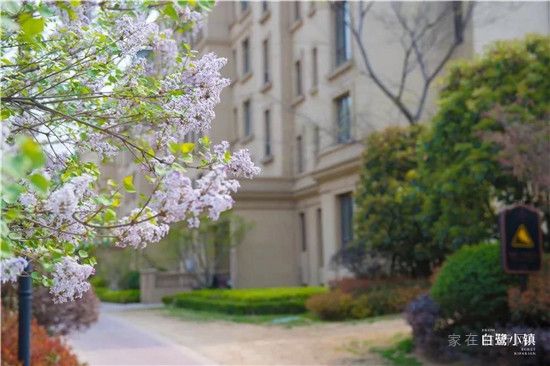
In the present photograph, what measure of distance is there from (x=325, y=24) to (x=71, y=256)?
23997 mm

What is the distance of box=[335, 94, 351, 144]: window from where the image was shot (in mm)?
25750

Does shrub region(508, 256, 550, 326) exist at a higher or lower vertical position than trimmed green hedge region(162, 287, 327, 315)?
higher

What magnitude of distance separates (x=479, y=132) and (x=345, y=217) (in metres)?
12.5

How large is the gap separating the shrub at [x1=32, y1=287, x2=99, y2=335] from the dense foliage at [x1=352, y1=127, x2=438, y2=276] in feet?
29.9

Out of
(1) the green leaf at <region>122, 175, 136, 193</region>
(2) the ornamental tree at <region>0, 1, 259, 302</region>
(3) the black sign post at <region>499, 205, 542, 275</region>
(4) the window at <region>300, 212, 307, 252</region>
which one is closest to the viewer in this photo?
(1) the green leaf at <region>122, 175, 136, 193</region>

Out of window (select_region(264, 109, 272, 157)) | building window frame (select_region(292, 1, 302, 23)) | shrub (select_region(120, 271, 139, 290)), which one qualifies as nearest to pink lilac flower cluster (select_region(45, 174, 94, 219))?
building window frame (select_region(292, 1, 302, 23))

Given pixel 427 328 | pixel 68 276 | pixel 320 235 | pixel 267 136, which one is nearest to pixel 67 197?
pixel 68 276

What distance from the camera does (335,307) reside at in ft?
60.5

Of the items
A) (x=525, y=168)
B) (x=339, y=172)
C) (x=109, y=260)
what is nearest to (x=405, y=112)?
(x=339, y=172)

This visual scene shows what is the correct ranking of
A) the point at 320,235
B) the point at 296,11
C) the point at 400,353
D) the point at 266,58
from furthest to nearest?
1. the point at 266,58
2. the point at 296,11
3. the point at 320,235
4. the point at 400,353

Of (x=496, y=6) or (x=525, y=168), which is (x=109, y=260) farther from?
(x=525, y=168)

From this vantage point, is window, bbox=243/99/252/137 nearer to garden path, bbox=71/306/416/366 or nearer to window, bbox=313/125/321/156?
window, bbox=313/125/321/156

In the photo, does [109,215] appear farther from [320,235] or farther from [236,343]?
[320,235]

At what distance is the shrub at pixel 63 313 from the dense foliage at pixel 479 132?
21.6 ft
